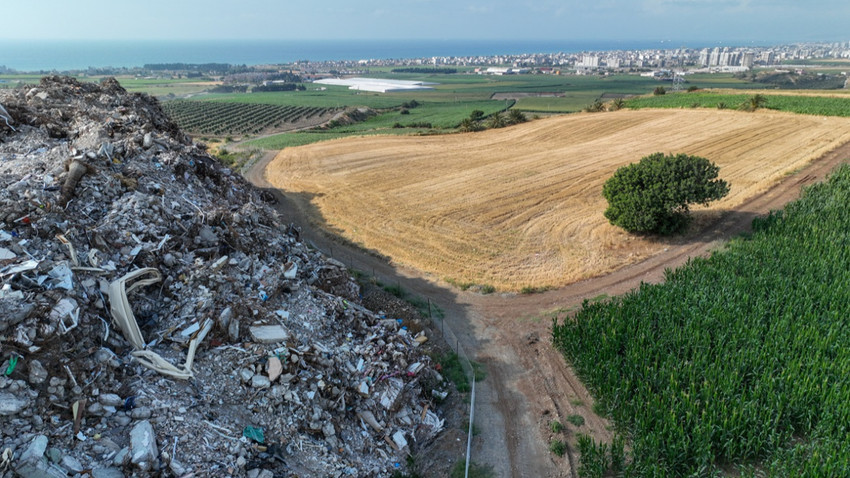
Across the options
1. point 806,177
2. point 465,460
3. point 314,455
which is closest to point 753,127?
point 806,177

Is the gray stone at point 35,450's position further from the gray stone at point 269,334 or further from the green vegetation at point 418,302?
the green vegetation at point 418,302

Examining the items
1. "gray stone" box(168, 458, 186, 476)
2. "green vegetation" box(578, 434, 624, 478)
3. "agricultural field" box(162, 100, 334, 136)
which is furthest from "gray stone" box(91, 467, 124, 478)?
"agricultural field" box(162, 100, 334, 136)

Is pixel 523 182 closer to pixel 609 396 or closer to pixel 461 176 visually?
pixel 461 176

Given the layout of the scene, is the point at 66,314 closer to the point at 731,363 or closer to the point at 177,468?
the point at 177,468

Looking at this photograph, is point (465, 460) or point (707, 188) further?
point (707, 188)

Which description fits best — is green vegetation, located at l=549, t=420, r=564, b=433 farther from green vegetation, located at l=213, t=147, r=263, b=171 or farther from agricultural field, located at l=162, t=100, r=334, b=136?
agricultural field, located at l=162, t=100, r=334, b=136

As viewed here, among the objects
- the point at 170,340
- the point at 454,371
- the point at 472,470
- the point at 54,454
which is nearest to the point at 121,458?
the point at 54,454

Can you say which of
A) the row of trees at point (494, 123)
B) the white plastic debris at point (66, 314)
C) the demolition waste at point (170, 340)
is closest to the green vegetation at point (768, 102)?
the row of trees at point (494, 123)
